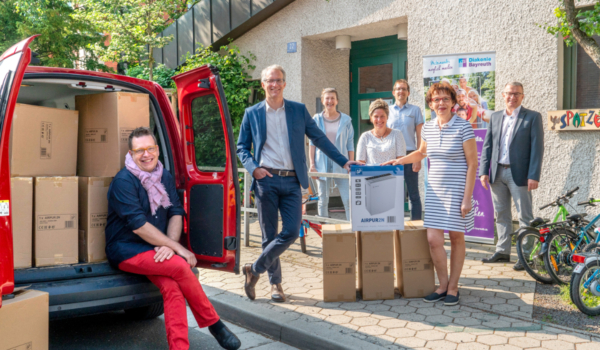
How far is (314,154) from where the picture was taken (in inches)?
266

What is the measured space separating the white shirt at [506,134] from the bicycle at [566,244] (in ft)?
3.06

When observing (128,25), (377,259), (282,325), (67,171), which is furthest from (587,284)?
(128,25)

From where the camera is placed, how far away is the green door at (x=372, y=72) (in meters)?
8.88

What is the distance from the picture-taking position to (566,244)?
488 cm

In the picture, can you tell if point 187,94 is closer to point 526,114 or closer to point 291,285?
point 291,285

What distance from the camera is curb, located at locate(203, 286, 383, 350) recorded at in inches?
142

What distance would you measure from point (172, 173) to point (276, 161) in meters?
0.85

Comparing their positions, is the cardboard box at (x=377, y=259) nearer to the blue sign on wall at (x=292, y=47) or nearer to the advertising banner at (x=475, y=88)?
the advertising banner at (x=475, y=88)

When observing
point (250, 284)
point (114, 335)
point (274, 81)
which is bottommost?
point (114, 335)

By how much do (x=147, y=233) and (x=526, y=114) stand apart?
12.8 ft

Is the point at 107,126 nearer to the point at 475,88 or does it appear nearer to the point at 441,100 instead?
the point at 441,100

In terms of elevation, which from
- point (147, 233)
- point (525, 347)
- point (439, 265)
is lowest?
point (525, 347)

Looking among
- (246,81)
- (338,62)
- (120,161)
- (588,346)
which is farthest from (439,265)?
(246,81)

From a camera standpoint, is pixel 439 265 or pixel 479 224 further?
pixel 479 224
